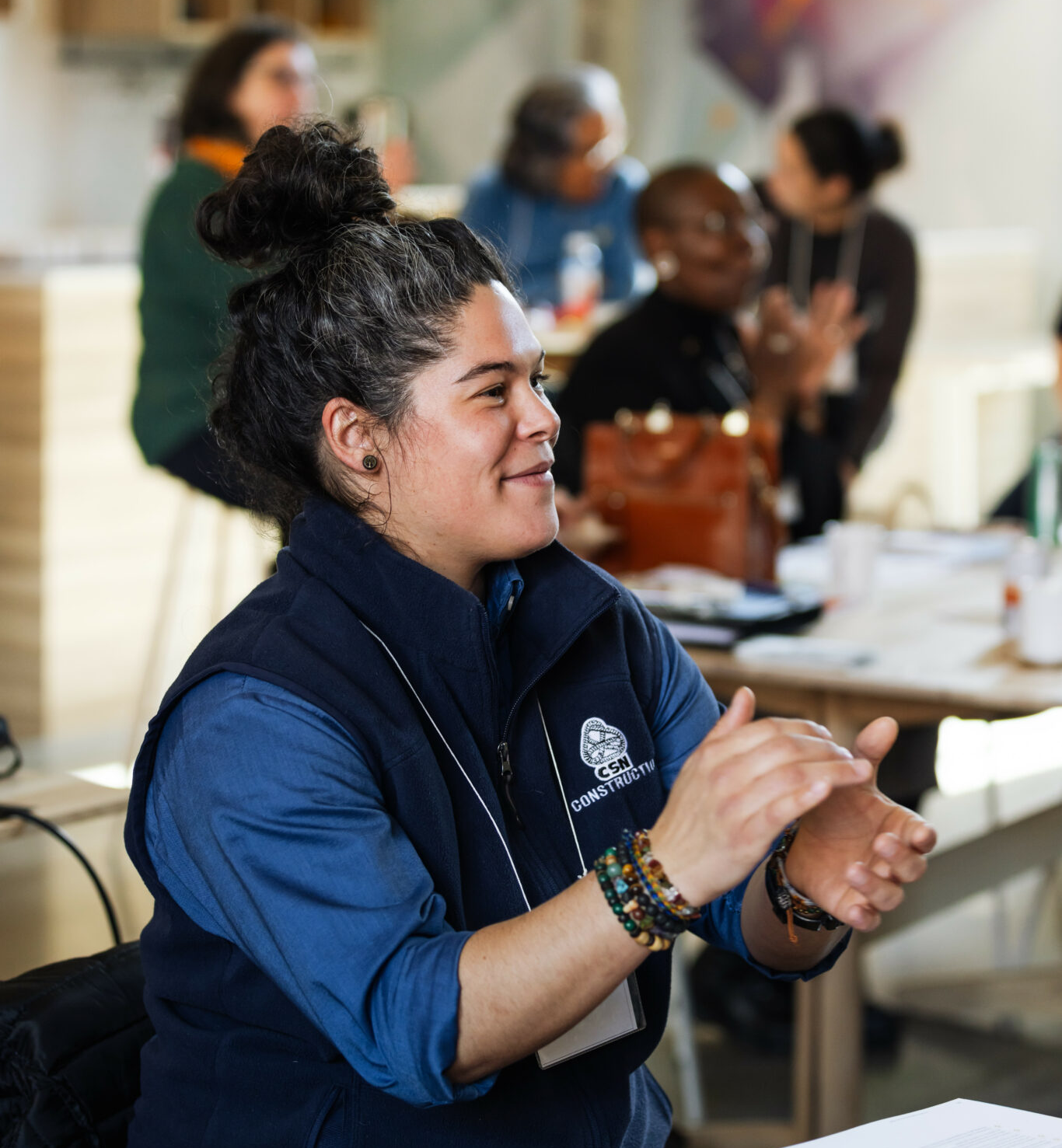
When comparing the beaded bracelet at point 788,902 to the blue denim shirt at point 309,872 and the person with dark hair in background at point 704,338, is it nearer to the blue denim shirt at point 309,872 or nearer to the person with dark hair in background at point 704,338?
the blue denim shirt at point 309,872

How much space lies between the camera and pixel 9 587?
412 centimetres

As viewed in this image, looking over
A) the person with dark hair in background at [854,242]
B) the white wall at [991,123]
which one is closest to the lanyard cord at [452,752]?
the person with dark hair in background at [854,242]

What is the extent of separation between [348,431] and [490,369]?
0.12m

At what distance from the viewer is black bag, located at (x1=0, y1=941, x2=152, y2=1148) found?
1.11 metres

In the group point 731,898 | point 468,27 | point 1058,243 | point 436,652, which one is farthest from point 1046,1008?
point 468,27

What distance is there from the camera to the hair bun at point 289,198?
121 cm

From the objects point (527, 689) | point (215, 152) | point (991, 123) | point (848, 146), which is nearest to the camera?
point (527, 689)

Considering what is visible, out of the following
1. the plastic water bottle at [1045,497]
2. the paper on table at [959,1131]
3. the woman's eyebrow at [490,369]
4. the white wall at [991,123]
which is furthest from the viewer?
the white wall at [991,123]

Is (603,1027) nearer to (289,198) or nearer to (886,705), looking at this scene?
(289,198)

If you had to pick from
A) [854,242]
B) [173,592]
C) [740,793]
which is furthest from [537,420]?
[854,242]

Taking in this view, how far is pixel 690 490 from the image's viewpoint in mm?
2432

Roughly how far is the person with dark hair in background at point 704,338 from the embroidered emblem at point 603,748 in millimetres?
1618

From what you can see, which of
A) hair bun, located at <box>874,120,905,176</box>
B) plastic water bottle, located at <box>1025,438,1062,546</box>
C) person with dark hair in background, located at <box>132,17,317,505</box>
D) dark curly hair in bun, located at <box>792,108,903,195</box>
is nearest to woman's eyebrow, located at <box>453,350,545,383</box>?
person with dark hair in background, located at <box>132,17,317,505</box>

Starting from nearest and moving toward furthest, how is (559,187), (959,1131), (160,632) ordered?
(959,1131)
(160,632)
(559,187)
